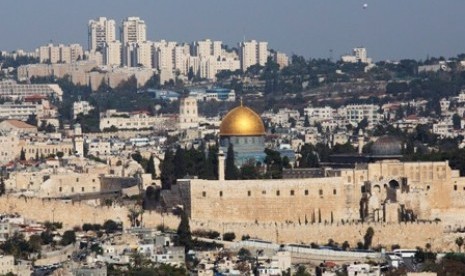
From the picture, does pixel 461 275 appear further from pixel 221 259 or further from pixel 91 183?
pixel 91 183

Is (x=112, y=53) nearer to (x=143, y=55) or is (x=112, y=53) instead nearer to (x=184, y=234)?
(x=143, y=55)

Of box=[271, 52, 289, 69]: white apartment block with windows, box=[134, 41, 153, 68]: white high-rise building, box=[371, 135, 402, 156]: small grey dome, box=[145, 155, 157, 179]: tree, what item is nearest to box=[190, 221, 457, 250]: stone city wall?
box=[371, 135, 402, 156]: small grey dome

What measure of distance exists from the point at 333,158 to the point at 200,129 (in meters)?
28.3

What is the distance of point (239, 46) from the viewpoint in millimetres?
159500

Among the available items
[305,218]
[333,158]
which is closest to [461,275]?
[305,218]

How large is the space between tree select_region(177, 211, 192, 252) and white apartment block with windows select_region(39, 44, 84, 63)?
356 feet

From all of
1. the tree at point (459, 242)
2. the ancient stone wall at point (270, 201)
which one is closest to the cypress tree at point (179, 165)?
the ancient stone wall at point (270, 201)

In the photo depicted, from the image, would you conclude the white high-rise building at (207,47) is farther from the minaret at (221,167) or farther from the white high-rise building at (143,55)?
the minaret at (221,167)

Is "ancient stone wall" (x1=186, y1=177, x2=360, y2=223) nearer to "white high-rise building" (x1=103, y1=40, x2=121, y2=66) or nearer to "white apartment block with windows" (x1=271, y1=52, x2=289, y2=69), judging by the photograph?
"white apartment block with windows" (x1=271, y1=52, x2=289, y2=69)

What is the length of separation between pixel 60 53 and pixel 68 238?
11071cm

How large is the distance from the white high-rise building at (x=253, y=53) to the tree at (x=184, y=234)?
104926mm

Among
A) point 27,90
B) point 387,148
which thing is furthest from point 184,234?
point 27,90

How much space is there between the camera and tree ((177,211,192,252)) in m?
48.9

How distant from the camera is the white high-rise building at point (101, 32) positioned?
16600cm
